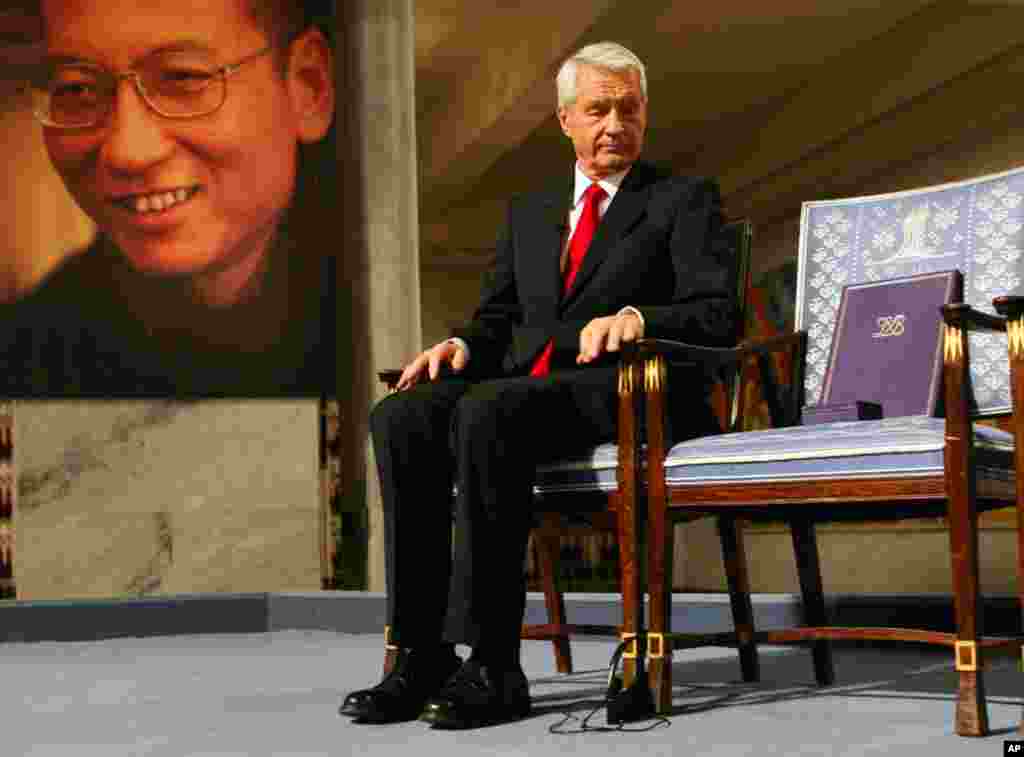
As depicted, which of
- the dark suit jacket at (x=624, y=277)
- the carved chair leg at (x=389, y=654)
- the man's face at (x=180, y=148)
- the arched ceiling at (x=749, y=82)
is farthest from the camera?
the arched ceiling at (x=749, y=82)

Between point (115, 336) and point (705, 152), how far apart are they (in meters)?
8.63

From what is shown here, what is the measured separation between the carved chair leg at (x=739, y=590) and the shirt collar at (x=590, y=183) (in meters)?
0.79

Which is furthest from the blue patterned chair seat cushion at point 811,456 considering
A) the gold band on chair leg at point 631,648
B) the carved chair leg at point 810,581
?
the carved chair leg at point 810,581

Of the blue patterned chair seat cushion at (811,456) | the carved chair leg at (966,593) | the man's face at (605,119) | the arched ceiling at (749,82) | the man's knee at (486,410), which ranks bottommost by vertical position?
the carved chair leg at (966,593)

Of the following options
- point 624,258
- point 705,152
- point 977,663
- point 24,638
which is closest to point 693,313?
point 624,258

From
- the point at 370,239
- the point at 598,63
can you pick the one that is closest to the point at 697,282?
the point at 598,63

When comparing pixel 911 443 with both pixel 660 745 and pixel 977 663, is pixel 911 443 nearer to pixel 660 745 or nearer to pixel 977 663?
pixel 977 663

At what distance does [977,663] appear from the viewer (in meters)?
2.73

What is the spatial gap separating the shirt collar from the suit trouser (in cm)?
48

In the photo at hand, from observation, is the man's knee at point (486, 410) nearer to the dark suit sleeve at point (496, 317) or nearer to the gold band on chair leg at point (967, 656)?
the dark suit sleeve at point (496, 317)

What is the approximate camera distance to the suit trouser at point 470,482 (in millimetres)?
2934

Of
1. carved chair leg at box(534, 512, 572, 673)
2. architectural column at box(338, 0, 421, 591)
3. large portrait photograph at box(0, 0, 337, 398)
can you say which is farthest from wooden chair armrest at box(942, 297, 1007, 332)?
large portrait photograph at box(0, 0, 337, 398)

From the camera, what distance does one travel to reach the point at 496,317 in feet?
11.7

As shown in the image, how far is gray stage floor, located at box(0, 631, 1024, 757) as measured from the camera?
Result: 8.57 feet
